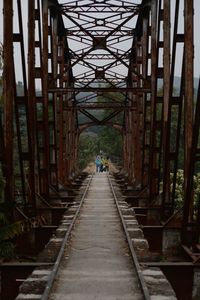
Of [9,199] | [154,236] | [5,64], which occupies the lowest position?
[154,236]

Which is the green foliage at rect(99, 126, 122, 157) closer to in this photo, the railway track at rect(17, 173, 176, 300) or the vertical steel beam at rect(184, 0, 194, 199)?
the railway track at rect(17, 173, 176, 300)

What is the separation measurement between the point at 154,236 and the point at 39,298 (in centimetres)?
561

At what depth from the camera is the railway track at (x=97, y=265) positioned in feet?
22.3

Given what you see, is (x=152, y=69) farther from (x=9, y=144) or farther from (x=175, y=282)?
(x=175, y=282)

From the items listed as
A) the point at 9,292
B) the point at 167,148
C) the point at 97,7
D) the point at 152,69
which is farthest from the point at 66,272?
the point at 97,7

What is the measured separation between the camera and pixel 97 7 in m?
22.5

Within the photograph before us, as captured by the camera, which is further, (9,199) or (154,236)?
(154,236)

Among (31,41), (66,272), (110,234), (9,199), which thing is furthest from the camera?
(31,41)

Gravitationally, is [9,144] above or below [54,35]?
below

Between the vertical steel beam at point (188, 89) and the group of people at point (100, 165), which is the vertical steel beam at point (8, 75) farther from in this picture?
the group of people at point (100, 165)

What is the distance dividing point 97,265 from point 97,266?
0.07m

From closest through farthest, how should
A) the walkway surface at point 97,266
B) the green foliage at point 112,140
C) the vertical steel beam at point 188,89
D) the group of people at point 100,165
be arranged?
the walkway surface at point 97,266 < the vertical steel beam at point 188,89 < the group of people at point 100,165 < the green foliage at point 112,140

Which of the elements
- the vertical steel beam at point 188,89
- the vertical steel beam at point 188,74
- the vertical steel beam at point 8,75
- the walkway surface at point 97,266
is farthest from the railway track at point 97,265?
the vertical steel beam at point 188,74

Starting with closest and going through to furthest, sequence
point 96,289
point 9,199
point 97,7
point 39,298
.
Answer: point 39,298 < point 96,289 < point 9,199 < point 97,7
